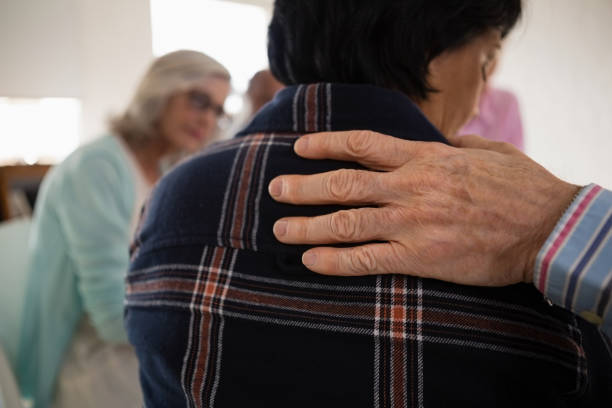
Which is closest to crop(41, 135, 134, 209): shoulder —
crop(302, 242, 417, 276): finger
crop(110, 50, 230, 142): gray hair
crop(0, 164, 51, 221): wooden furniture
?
crop(110, 50, 230, 142): gray hair

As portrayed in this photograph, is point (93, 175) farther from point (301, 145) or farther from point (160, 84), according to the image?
point (301, 145)

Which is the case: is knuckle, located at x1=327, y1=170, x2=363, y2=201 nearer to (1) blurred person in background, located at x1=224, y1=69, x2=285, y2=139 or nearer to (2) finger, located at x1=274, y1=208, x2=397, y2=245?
(2) finger, located at x1=274, y1=208, x2=397, y2=245

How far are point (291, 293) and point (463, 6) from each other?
393mm

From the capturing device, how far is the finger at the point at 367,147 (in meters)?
0.42

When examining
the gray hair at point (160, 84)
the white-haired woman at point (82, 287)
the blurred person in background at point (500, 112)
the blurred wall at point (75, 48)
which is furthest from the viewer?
the blurred wall at point (75, 48)

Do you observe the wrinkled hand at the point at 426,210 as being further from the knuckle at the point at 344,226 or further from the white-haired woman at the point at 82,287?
the white-haired woman at the point at 82,287

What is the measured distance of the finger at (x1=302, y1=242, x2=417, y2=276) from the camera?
0.39 m

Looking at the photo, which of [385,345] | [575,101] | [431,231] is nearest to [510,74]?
[575,101]

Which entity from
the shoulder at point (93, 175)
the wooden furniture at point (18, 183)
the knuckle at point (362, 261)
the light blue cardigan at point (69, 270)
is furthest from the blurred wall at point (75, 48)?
the knuckle at point (362, 261)

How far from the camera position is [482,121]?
86 centimetres

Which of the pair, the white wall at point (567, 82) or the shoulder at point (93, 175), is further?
the shoulder at point (93, 175)

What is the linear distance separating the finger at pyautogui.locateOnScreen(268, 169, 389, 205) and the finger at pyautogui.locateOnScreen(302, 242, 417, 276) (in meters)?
0.05

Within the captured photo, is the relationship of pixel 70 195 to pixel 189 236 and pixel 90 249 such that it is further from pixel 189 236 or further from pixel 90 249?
pixel 189 236

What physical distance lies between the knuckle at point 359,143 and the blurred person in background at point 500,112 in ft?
0.92
